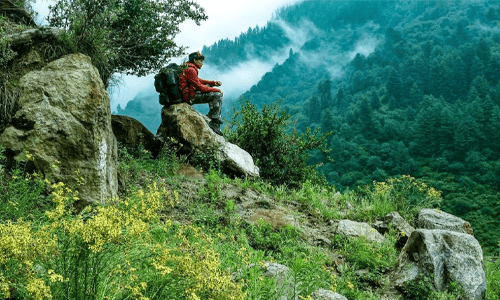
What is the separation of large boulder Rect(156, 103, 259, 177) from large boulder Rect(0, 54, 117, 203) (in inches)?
148

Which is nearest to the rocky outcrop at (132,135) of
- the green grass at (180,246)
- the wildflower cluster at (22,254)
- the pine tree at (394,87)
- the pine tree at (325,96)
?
the green grass at (180,246)

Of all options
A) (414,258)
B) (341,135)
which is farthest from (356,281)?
(341,135)

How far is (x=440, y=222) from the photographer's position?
9.16 metres

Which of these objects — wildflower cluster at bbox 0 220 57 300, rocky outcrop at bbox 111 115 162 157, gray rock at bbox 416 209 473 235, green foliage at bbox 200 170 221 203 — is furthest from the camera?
rocky outcrop at bbox 111 115 162 157

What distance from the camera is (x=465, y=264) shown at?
6398 millimetres

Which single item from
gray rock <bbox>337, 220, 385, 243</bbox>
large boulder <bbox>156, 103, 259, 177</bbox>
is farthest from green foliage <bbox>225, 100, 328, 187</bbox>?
gray rock <bbox>337, 220, 385, 243</bbox>

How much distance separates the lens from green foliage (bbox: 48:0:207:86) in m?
7.50

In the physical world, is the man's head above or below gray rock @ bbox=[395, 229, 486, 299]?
above

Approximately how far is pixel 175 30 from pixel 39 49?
433cm

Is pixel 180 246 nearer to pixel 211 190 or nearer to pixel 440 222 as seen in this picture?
pixel 211 190

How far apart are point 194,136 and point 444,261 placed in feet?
22.9

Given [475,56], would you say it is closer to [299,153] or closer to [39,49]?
[299,153]

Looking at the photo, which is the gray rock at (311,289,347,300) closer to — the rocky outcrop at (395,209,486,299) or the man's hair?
the rocky outcrop at (395,209,486,299)

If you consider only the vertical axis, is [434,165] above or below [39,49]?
below
